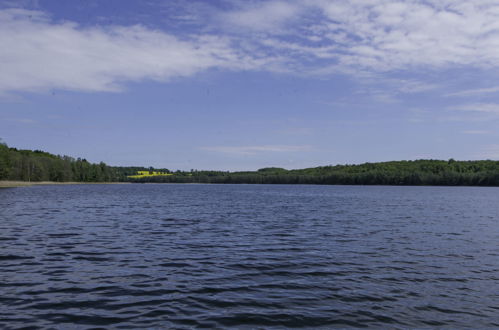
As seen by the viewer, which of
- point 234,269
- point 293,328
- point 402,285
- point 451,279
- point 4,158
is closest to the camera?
point 293,328

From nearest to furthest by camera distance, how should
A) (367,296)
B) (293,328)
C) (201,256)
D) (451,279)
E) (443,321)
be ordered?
1. (293,328)
2. (443,321)
3. (367,296)
4. (451,279)
5. (201,256)

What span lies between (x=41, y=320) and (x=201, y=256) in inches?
445

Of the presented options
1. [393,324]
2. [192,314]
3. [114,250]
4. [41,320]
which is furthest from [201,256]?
[393,324]

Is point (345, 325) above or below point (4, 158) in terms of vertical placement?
below

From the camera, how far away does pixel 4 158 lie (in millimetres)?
161000

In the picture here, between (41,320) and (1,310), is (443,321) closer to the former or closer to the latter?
(41,320)

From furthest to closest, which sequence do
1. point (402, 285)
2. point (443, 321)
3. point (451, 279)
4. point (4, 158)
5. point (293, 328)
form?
point (4, 158) < point (451, 279) < point (402, 285) < point (443, 321) < point (293, 328)

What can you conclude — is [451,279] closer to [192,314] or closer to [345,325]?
[345,325]

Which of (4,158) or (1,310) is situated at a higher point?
(4,158)

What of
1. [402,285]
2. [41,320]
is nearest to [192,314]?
[41,320]

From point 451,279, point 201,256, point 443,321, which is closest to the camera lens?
point 443,321

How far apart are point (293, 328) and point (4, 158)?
183 metres

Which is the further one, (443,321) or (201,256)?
(201,256)

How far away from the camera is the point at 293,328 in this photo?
12.0m
